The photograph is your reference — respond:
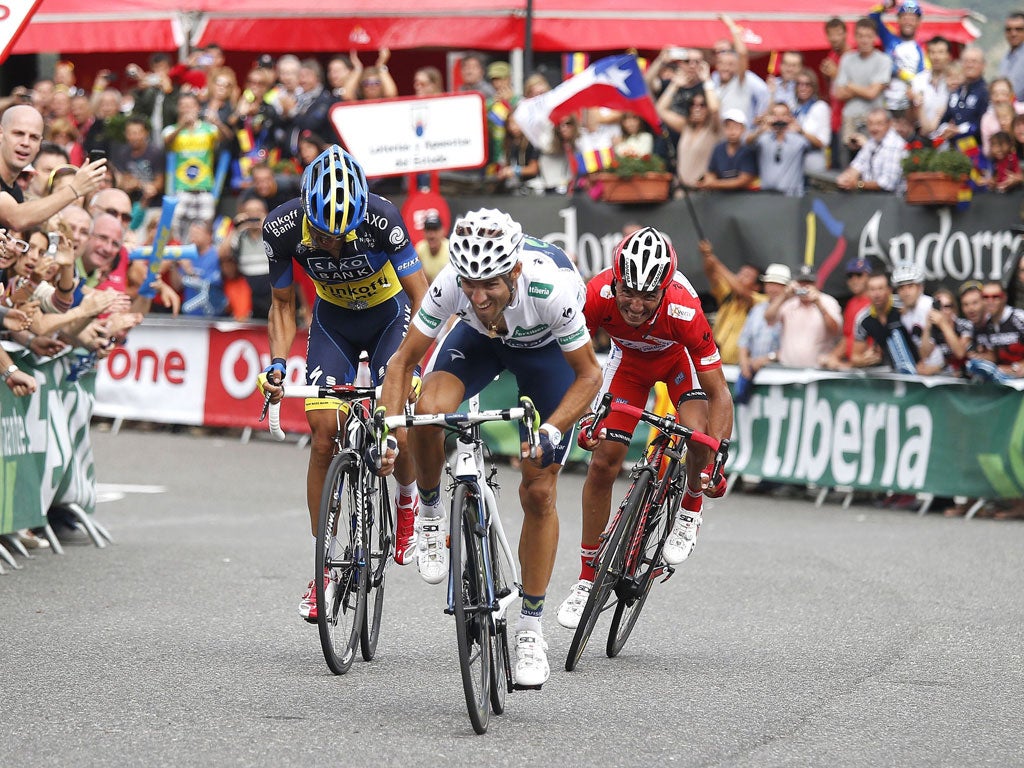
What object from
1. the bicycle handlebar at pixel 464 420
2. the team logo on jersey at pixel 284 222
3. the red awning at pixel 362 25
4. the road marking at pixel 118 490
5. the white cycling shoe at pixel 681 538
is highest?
the red awning at pixel 362 25

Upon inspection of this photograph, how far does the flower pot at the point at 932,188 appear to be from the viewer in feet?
48.0

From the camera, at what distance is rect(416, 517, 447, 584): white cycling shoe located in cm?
717

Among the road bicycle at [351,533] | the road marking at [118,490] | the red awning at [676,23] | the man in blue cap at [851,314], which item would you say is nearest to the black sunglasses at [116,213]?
the road marking at [118,490]

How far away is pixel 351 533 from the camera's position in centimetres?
723

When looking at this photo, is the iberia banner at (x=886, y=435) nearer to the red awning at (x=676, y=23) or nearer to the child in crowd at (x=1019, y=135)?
the child in crowd at (x=1019, y=135)

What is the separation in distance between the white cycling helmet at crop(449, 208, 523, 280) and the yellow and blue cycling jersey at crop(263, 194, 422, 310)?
57.7 inches

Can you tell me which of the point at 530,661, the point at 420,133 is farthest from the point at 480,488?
the point at 420,133

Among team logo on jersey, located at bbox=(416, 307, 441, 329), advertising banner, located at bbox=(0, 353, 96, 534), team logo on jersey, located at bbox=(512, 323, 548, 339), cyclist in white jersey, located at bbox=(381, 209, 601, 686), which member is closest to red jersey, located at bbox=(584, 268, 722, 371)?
cyclist in white jersey, located at bbox=(381, 209, 601, 686)

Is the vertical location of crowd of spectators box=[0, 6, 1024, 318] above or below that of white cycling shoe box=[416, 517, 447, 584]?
above

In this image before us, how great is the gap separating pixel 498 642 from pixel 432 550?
3.19 ft

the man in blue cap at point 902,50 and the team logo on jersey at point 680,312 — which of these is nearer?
the team logo on jersey at point 680,312

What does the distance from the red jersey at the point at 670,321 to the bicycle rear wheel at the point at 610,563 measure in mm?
653

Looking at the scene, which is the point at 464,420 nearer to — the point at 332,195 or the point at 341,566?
the point at 341,566

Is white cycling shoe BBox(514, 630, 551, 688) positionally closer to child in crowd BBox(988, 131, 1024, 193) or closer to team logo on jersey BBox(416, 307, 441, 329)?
team logo on jersey BBox(416, 307, 441, 329)
